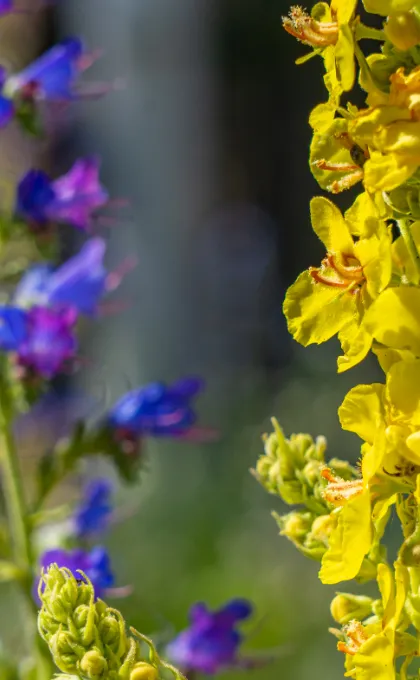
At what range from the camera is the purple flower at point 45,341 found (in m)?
1.38

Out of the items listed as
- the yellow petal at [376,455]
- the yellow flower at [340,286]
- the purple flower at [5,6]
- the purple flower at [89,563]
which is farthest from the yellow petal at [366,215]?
the purple flower at [5,6]

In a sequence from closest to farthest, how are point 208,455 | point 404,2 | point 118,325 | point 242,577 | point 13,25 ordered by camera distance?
point 404,2 → point 242,577 → point 208,455 → point 13,25 → point 118,325

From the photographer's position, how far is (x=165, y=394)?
1492 millimetres

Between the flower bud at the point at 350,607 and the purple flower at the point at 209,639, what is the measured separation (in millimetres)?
702

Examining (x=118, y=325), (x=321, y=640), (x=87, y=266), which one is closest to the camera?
(x=87, y=266)

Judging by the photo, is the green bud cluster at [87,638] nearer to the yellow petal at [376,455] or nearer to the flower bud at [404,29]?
the yellow petal at [376,455]

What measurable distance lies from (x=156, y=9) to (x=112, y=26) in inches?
11.9

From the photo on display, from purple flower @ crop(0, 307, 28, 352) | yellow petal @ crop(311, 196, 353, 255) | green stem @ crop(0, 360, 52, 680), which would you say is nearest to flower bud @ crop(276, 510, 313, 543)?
yellow petal @ crop(311, 196, 353, 255)

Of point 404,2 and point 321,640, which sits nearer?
point 404,2

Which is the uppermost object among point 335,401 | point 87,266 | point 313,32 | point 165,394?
point 313,32

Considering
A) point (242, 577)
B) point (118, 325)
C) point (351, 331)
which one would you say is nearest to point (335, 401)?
point (242, 577)

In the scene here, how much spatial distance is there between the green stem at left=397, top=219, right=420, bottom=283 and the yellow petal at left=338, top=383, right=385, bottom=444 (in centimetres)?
7

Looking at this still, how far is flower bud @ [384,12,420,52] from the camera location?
22.7 inches

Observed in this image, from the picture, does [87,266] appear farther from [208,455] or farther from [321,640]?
[208,455]
